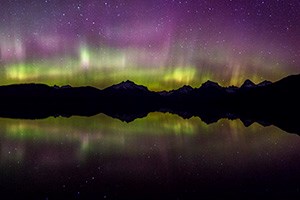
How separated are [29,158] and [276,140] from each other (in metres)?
18.2

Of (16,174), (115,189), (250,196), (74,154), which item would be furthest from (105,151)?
(250,196)

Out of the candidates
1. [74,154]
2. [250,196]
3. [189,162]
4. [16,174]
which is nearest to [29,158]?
[74,154]

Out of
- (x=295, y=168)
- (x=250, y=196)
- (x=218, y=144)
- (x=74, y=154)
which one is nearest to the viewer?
(x=250, y=196)

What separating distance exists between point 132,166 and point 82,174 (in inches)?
109

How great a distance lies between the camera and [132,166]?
1742 centimetres

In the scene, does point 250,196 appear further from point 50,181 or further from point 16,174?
point 16,174

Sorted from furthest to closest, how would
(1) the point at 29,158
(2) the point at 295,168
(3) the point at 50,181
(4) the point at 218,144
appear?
1. (4) the point at 218,144
2. (1) the point at 29,158
3. (2) the point at 295,168
4. (3) the point at 50,181

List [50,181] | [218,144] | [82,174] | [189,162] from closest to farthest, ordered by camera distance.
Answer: [50,181] < [82,174] < [189,162] < [218,144]

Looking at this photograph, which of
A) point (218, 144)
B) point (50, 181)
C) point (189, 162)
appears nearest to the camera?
point (50, 181)

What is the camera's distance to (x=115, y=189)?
12.9 meters

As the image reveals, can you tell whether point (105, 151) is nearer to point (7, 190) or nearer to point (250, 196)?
point (7, 190)

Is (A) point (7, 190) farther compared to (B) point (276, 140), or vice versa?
(B) point (276, 140)

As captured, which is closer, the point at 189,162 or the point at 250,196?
the point at 250,196

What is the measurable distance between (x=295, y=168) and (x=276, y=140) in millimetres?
11323
